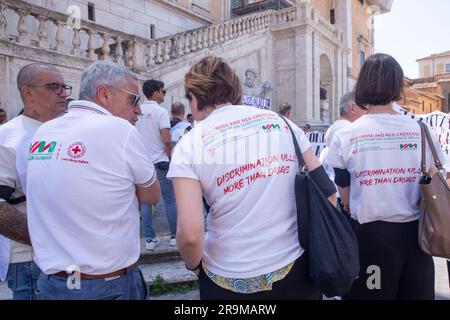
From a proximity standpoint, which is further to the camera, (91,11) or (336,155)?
(91,11)

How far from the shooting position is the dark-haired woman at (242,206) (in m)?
1.72

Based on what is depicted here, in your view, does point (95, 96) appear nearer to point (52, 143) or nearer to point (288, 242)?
point (52, 143)

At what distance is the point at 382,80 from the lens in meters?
2.28

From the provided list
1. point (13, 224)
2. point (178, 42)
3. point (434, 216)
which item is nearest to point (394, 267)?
point (434, 216)

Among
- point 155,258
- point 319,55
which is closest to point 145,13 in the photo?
point 319,55

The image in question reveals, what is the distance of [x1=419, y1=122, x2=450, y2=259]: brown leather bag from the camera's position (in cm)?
207

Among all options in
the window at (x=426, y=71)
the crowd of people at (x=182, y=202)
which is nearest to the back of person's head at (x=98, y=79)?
the crowd of people at (x=182, y=202)

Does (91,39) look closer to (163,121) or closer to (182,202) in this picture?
(163,121)

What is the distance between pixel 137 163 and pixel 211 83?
0.51 m

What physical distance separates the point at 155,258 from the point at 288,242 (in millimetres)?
3192

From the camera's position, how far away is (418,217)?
2211mm

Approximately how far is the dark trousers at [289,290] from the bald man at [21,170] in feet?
3.27

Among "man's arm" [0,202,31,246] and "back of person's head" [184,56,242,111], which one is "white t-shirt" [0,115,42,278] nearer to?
"man's arm" [0,202,31,246]

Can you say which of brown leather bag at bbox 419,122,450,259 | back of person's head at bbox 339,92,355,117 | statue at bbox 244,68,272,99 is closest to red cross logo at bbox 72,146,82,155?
brown leather bag at bbox 419,122,450,259
